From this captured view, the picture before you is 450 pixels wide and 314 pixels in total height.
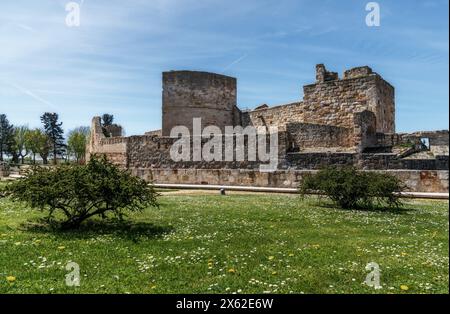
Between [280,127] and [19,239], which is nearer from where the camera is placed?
[19,239]

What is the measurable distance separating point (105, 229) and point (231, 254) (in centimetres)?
323

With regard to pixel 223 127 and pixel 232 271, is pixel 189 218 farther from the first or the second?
pixel 223 127

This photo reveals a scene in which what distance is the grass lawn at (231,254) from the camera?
4566 mm

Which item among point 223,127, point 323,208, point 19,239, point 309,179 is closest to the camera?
point 19,239

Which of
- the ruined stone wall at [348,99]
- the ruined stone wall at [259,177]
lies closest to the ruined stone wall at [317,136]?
the ruined stone wall at [348,99]

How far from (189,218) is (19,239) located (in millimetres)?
3540

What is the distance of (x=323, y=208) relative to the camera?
448 inches

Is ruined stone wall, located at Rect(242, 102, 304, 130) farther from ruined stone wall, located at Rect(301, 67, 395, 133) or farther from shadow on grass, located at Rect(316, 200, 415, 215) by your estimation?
shadow on grass, located at Rect(316, 200, 415, 215)

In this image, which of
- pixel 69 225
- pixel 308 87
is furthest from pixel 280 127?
pixel 69 225

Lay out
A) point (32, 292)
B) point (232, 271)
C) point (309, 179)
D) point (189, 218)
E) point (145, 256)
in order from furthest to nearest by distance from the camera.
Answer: point (309, 179) → point (189, 218) → point (145, 256) → point (232, 271) → point (32, 292)

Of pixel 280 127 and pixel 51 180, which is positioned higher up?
pixel 280 127

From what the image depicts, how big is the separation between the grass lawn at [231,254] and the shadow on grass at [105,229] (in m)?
0.02

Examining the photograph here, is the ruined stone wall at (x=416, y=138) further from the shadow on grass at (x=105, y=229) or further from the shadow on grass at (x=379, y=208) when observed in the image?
the shadow on grass at (x=105, y=229)

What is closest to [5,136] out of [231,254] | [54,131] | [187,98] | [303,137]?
[54,131]
